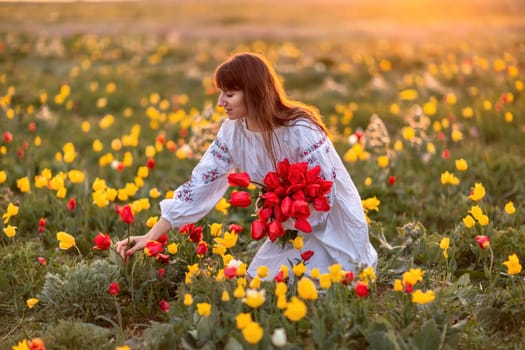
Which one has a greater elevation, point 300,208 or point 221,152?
point 221,152

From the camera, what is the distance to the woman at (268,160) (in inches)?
126

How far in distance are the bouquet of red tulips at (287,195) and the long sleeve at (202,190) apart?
0.41 metres

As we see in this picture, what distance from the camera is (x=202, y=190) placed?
133 inches

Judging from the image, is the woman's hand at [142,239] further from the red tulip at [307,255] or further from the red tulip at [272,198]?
the red tulip at [307,255]

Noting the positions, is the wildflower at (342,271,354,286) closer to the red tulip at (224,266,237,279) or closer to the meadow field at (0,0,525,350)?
the meadow field at (0,0,525,350)

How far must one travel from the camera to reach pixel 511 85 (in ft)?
25.1

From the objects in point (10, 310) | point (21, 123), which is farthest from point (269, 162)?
point (21, 123)

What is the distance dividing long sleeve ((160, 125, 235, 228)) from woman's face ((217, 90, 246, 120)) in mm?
238

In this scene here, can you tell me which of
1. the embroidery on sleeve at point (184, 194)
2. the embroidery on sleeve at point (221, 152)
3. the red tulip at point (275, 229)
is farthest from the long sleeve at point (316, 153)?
the embroidery on sleeve at point (184, 194)

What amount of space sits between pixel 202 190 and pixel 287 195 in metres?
0.59

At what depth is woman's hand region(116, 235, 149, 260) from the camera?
3252mm

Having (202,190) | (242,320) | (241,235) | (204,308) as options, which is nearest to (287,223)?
(202,190)

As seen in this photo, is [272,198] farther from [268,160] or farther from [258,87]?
[258,87]

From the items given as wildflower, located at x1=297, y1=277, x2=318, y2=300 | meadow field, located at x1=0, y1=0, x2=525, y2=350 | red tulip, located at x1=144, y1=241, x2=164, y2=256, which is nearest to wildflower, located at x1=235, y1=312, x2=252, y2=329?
meadow field, located at x1=0, y1=0, x2=525, y2=350
